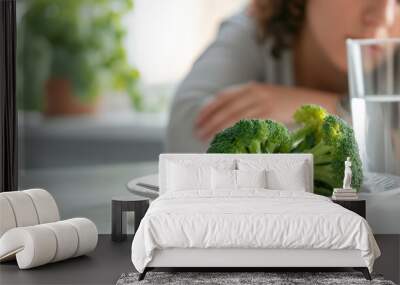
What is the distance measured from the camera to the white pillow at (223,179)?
4988 millimetres

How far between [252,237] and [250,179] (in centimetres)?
93

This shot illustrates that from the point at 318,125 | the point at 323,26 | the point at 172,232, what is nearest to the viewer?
the point at 172,232

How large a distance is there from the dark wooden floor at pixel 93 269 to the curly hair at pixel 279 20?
248 centimetres

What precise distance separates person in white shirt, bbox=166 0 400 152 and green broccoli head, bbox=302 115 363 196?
1288mm

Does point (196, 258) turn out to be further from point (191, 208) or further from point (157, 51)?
point (157, 51)

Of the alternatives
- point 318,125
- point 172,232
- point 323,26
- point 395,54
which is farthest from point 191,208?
point 323,26

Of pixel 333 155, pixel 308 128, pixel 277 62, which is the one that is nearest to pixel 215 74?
pixel 277 62

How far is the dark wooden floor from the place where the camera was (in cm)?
419

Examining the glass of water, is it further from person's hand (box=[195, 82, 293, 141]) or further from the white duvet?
person's hand (box=[195, 82, 293, 141])

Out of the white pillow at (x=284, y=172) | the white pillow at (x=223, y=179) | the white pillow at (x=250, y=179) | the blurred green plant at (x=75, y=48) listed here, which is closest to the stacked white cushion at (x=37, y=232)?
the white pillow at (x=223, y=179)

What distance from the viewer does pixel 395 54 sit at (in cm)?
630

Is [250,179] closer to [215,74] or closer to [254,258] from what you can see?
[254,258]

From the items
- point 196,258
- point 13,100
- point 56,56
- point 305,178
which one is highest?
point 56,56

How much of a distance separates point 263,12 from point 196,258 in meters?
3.48
